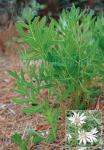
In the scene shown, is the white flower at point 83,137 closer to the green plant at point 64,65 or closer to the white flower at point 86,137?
the white flower at point 86,137

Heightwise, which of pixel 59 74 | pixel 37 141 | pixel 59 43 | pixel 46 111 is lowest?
pixel 37 141

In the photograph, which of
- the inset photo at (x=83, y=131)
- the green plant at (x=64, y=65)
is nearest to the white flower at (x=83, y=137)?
the inset photo at (x=83, y=131)

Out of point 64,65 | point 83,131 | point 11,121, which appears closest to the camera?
point 83,131

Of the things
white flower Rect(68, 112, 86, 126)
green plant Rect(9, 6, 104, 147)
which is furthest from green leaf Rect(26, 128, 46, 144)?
white flower Rect(68, 112, 86, 126)

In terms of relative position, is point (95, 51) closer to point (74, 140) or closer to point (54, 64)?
point (54, 64)

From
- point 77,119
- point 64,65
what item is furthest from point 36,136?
point 64,65

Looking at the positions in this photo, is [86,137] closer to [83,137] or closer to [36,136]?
[83,137]

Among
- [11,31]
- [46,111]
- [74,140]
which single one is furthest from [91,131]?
[11,31]

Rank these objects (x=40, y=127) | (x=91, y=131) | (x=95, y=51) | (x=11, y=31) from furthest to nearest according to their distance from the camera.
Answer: (x=11, y=31), (x=40, y=127), (x=95, y=51), (x=91, y=131)

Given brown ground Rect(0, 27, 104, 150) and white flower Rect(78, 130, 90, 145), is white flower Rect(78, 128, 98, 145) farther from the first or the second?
brown ground Rect(0, 27, 104, 150)
